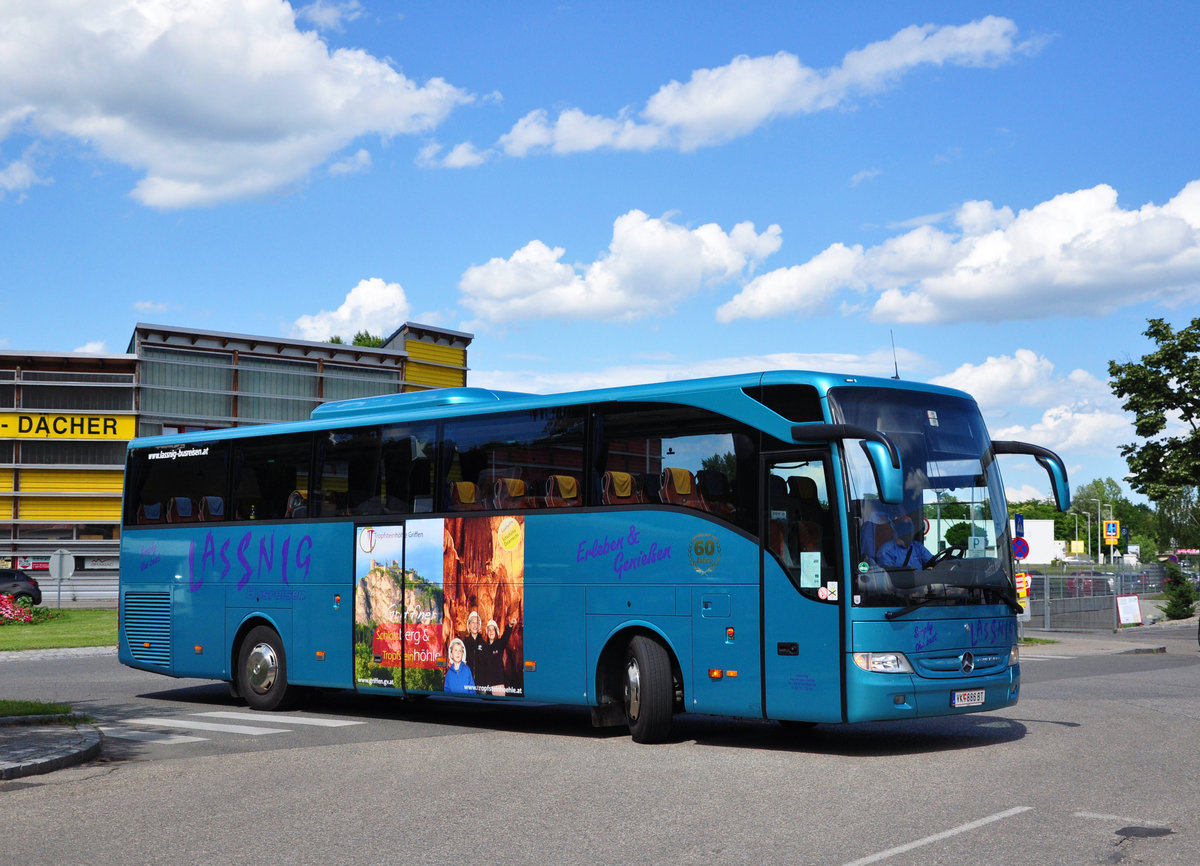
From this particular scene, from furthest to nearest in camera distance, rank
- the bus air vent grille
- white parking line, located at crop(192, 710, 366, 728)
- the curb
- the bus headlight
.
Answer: the bus air vent grille
white parking line, located at crop(192, 710, 366, 728)
the bus headlight
the curb

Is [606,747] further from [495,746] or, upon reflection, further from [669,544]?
[669,544]

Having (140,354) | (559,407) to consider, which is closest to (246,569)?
(559,407)

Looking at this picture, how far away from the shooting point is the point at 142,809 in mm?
8797

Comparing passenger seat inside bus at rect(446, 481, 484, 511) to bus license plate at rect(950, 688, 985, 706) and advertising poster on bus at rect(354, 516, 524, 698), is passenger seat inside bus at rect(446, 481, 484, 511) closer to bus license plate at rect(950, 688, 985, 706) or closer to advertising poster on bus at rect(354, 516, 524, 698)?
advertising poster on bus at rect(354, 516, 524, 698)

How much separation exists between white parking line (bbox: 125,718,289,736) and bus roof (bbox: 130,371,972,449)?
3503 millimetres

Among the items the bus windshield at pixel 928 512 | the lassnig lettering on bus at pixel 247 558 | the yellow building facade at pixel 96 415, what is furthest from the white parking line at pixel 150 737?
the yellow building facade at pixel 96 415

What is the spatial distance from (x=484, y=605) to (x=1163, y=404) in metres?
43.1

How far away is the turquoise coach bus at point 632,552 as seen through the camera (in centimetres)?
1120

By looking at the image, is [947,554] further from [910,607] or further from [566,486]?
[566,486]

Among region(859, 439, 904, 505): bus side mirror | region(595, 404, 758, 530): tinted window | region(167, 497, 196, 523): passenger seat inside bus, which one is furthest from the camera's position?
region(167, 497, 196, 523): passenger seat inside bus

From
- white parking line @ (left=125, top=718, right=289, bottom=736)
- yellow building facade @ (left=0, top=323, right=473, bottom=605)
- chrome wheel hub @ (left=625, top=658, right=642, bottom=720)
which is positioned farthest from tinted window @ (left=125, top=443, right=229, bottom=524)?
yellow building facade @ (left=0, top=323, right=473, bottom=605)

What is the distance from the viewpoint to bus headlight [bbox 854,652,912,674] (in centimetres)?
1099

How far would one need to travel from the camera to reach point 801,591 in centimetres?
1134

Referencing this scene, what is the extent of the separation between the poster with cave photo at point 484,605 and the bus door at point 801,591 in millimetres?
2965
